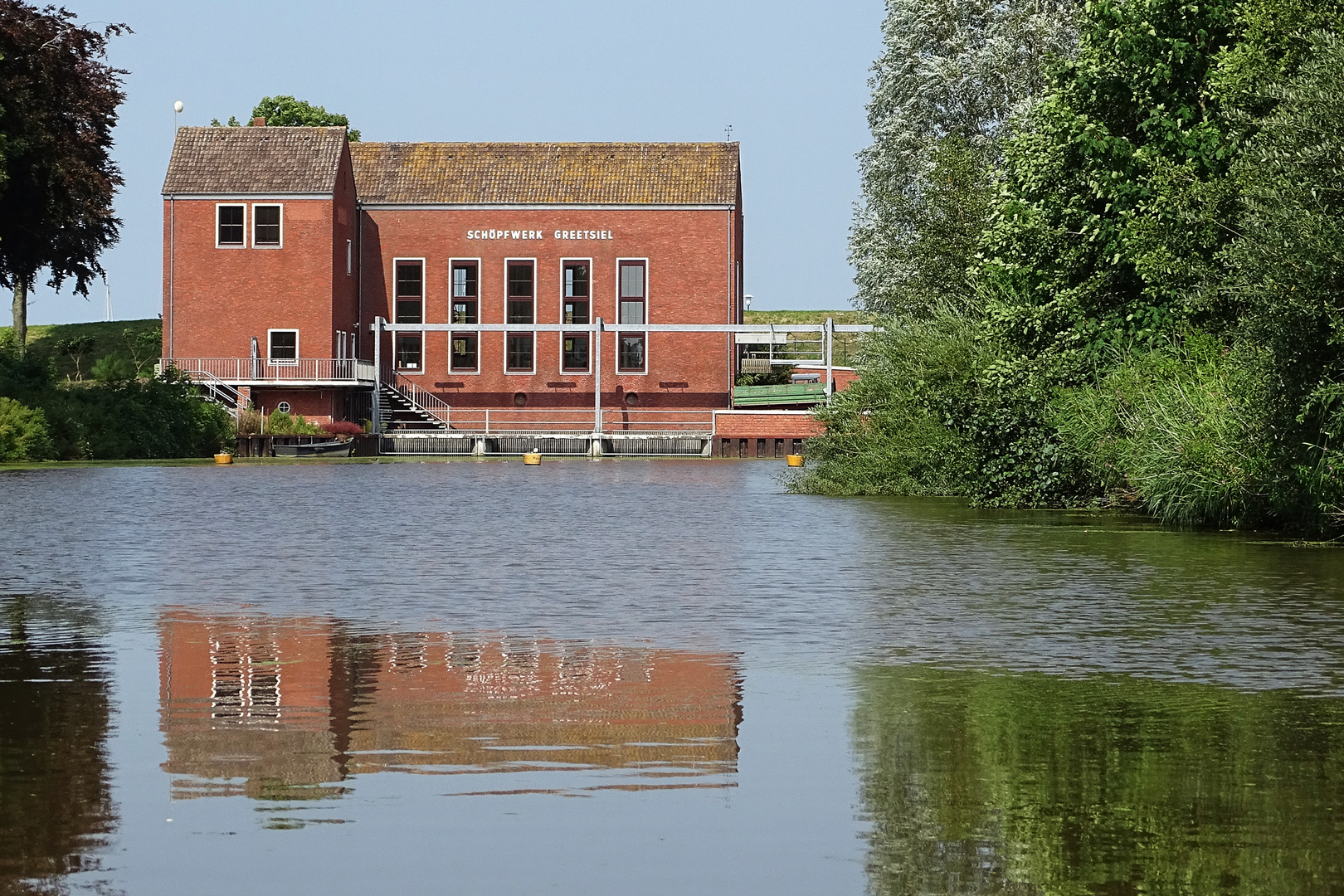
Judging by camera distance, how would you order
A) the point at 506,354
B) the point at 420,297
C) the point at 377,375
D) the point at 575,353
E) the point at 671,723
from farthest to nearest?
the point at 420,297, the point at 575,353, the point at 506,354, the point at 377,375, the point at 671,723

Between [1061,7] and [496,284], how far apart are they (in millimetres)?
27846

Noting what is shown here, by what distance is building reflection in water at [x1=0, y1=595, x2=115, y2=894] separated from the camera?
19.3 feet

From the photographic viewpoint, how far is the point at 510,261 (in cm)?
7425

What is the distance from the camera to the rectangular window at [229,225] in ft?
230

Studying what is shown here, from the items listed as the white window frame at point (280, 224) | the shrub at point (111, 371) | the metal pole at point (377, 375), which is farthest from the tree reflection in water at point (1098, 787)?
the white window frame at point (280, 224)

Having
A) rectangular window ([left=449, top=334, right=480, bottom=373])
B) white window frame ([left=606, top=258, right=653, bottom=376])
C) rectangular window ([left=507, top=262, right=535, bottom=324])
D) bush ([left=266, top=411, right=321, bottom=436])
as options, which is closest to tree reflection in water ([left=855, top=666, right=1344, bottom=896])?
bush ([left=266, top=411, right=321, bottom=436])

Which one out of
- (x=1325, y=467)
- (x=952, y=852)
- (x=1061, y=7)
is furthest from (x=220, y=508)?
(x=1061, y=7)

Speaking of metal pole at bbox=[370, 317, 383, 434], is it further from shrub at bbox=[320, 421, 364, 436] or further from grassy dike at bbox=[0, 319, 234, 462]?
grassy dike at bbox=[0, 319, 234, 462]

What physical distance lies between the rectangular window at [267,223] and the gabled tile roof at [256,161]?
0.70 m

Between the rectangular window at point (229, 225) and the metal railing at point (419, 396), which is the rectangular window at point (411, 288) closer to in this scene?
A: the metal railing at point (419, 396)

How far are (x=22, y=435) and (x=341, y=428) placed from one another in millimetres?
17042

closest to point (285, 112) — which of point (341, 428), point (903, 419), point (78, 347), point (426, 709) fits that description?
point (78, 347)

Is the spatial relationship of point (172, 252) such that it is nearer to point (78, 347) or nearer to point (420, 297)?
point (420, 297)

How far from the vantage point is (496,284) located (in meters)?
74.2
